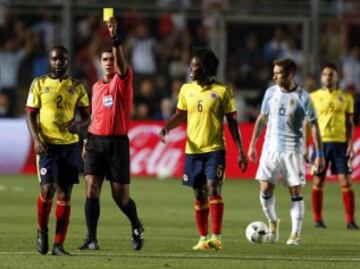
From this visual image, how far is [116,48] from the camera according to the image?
12578 mm

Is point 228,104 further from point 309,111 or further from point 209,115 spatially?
point 309,111

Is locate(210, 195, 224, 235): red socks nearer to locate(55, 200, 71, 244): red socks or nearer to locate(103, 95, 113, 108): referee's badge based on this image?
locate(103, 95, 113, 108): referee's badge

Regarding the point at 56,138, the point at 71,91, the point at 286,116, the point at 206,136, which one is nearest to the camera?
the point at 56,138

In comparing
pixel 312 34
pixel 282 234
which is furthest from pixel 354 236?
pixel 312 34

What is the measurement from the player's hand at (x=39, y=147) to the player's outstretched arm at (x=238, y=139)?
7.24 ft

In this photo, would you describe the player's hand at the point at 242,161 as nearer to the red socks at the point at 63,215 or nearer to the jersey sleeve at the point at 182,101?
the jersey sleeve at the point at 182,101

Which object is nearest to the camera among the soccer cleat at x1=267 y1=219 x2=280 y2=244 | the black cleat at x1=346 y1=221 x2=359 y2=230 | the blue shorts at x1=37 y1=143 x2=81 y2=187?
the blue shorts at x1=37 y1=143 x2=81 y2=187

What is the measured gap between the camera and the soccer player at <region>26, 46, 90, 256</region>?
41.6ft

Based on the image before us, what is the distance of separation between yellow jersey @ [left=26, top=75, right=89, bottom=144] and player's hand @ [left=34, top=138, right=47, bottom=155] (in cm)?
18

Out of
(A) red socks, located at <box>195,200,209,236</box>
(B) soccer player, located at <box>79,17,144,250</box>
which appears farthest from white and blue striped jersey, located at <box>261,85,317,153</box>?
(B) soccer player, located at <box>79,17,144,250</box>

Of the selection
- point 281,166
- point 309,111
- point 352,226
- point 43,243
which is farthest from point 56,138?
point 352,226

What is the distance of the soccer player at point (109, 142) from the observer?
13117 millimetres

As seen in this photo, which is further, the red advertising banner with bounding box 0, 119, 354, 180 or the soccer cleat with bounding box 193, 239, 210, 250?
the red advertising banner with bounding box 0, 119, 354, 180

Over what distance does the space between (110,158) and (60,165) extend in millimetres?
608
